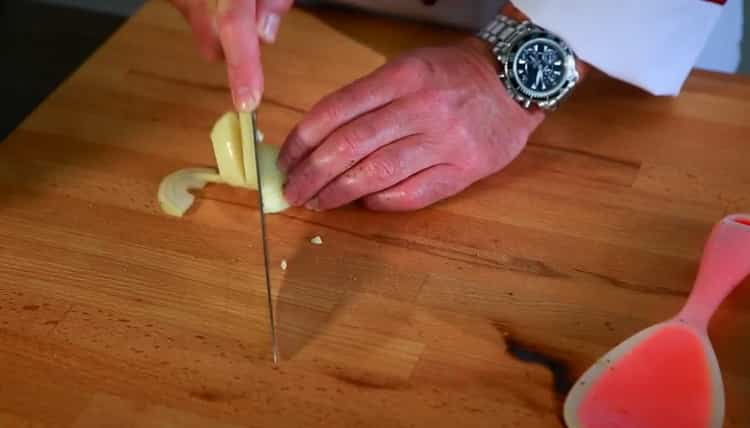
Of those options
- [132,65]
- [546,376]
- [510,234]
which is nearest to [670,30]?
[510,234]

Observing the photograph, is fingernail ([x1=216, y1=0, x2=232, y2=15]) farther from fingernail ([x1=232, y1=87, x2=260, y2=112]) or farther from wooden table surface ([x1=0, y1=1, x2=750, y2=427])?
wooden table surface ([x1=0, y1=1, x2=750, y2=427])

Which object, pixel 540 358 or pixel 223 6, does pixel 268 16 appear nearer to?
pixel 223 6

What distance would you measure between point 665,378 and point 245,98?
35cm

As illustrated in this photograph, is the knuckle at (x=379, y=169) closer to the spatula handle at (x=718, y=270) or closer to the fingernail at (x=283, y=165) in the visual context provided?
the fingernail at (x=283, y=165)

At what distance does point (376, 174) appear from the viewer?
77cm

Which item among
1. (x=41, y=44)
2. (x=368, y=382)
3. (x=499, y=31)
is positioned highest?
(x=499, y=31)

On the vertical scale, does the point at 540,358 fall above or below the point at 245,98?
below

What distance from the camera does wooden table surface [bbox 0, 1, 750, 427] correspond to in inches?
24.8

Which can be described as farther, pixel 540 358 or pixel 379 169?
pixel 379 169

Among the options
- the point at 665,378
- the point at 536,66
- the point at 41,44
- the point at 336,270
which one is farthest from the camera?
the point at 41,44

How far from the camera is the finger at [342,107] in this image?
783 millimetres

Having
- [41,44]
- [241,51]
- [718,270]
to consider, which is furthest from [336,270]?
[41,44]

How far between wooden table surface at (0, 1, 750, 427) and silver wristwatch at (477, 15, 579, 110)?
0.04m

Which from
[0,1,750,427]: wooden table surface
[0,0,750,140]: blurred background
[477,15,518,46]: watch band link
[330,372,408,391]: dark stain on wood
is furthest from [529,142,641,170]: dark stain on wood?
[0,0,750,140]: blurred background
